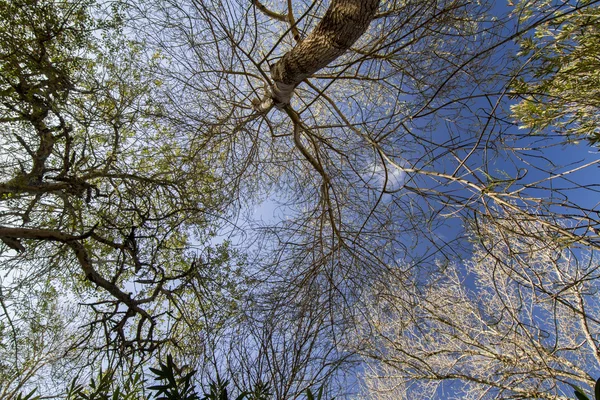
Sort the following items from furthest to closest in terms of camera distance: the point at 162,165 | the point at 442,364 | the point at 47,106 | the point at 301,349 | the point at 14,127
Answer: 1. the point at 442,364
2. the point at 162,165
3. the point at 14,127
4. the point at 47,106
5. the point at 301,349

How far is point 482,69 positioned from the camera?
327 centimetres

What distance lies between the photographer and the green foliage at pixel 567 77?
3.22m

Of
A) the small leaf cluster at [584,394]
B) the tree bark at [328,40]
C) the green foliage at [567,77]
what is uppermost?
the green foliage at [567,77]

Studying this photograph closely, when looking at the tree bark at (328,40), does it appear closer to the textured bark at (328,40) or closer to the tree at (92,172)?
the textured bark at (328,40)

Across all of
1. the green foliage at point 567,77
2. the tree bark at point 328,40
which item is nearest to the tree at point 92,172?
the tree bark at point 328,40

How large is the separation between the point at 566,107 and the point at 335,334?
3.94 meters

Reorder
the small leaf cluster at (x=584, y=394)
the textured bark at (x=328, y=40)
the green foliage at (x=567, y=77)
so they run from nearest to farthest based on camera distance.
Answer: the small leaf cluster at (x=584, y=394) < the textured bark at (x=328, y=40) < the green foliage at (x=567, y=77)

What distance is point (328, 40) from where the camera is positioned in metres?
2.58

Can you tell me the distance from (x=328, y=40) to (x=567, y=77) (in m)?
3.12

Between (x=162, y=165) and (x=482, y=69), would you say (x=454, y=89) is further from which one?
(x=162, y=165)

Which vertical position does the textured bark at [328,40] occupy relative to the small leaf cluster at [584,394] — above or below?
above

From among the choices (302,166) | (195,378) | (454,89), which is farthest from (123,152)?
(454,89)

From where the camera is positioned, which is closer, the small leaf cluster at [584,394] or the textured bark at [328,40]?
the small leaf cluster at [584,394]

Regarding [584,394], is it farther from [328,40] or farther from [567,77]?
[567,77]
